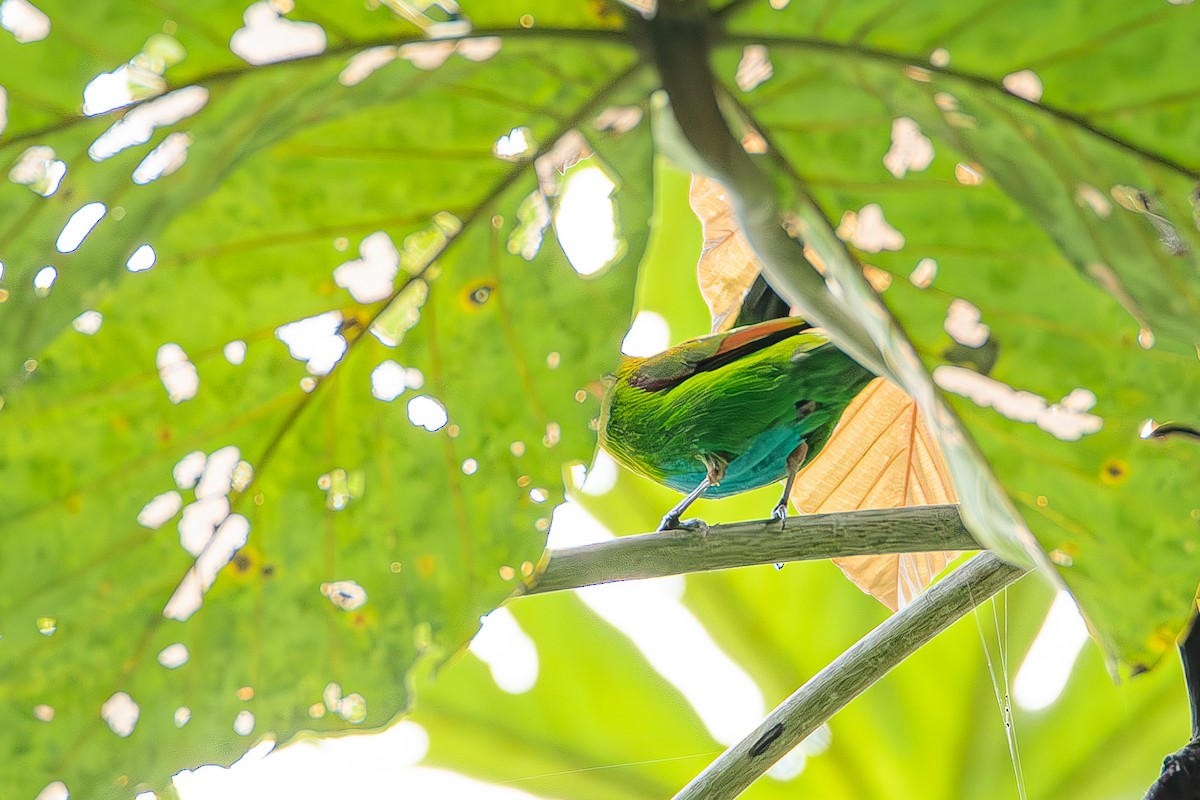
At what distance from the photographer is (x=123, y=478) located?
2.48 ft

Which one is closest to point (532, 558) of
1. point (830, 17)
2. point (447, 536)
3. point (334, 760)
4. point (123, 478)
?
point (447, 536)

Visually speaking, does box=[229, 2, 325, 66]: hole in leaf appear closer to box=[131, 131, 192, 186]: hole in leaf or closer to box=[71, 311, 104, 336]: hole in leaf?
box=[131, 131, 192, 186]: hole in leaf

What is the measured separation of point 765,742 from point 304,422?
50 cm

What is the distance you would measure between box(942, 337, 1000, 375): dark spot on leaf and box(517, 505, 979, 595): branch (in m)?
0.33

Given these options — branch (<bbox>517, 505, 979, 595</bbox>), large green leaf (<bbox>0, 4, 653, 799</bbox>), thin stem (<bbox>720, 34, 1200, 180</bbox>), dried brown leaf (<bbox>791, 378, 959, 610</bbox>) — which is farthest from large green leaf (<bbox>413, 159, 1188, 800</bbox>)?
thin stem (<bbox>720, 34, 1200, 180</bbox>)

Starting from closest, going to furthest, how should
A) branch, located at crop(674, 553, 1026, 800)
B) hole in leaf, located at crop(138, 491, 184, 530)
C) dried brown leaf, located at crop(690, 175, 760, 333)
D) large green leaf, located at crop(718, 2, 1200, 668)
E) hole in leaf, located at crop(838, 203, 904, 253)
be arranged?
large green leaf, located at crop(718, 2, 1200, 668), hole in leaf, located at crop(838, 203, 904, 253), hole in leaf, located at crop(138, 491, 184, 530), branch, located at crop(674, 553, 1026, 800), dried brown leaf, located at crop(690, 175, 760, 333)

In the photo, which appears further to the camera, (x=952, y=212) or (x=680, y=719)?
(x=680, y=719)

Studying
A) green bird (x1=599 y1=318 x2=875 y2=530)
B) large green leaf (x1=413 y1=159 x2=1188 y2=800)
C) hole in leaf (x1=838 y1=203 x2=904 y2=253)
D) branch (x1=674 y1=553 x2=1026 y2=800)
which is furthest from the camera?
large green leaf (x1=413 y1=159 x2=1188 y2=800)

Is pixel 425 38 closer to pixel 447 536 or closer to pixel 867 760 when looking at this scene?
pixel 447 536

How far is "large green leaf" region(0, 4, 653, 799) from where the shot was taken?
2.26ft

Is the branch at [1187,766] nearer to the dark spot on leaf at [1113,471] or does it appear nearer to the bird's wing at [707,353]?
the dark spot on leaf at [1113,471]

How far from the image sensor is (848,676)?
97 centimetres

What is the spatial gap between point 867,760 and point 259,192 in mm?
2370

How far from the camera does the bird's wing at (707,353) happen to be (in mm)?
1389
